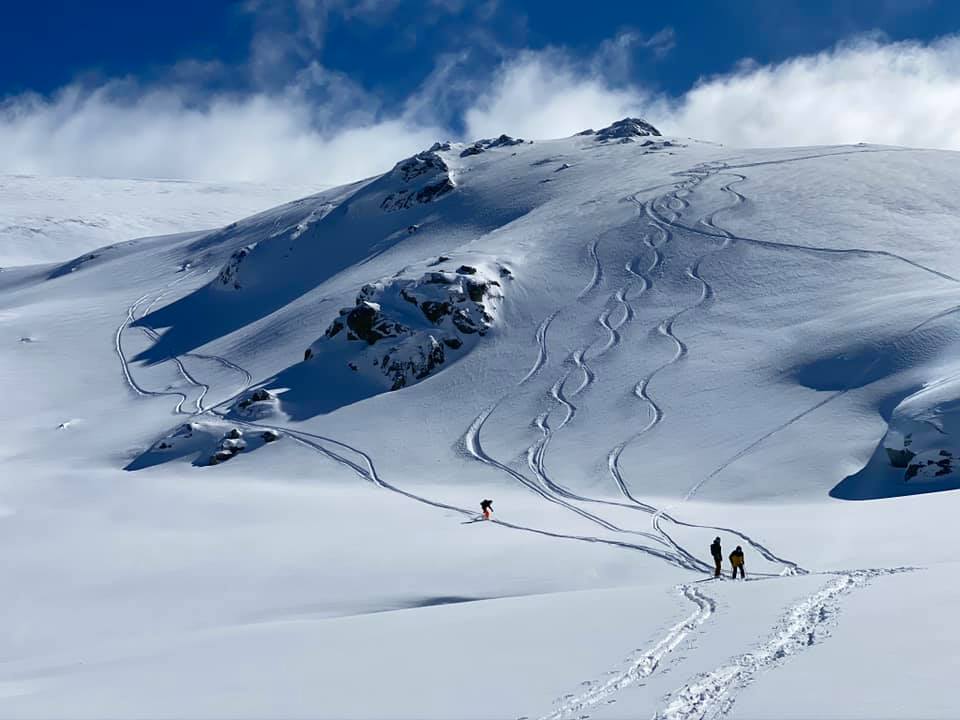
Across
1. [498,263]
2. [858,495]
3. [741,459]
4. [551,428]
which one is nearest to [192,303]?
[498,263]

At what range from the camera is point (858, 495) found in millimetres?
31125

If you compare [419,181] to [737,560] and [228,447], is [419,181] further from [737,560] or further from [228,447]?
[737,560]

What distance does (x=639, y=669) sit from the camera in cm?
1246

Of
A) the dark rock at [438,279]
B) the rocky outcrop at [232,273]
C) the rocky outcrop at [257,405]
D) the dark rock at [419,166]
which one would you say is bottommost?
the rocky outcrop at [257,405]

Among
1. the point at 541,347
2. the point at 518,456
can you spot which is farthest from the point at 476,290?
the point at 518,456

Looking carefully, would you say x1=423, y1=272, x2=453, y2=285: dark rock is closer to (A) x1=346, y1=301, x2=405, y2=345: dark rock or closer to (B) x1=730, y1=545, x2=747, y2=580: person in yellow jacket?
(A) x1=346, y1=301, x2=405, y2=345: dark rock

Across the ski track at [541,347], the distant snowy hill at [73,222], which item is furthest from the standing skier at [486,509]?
the distant snowy hill at [73,222]

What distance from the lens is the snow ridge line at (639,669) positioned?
1116cm

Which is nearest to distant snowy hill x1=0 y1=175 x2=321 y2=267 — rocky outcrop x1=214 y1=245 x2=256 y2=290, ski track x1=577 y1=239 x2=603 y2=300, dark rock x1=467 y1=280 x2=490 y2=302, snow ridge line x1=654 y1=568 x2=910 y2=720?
rocky outcrop x1=214 y1=245 x2=256 y2=290

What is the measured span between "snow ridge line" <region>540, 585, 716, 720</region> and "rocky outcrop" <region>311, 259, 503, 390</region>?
37466 millimetres

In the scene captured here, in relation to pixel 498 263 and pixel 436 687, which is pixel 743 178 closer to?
pixel 498 263

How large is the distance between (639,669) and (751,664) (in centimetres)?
152

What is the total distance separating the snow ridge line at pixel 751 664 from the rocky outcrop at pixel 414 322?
38305 mm

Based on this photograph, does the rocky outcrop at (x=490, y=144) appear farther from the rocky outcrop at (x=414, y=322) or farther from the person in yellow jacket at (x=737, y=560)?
the person in yellow jacket at (x=737, y=560)
